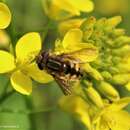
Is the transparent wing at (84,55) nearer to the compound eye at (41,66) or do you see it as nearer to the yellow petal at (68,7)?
the compound eye at (41,66)

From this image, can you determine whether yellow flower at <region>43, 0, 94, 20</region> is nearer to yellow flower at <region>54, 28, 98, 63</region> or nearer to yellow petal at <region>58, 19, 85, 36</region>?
yellow petal at <region>58, 19, 85, 36</region>

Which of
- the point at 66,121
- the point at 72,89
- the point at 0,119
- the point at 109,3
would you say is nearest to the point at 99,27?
the point at 72,89

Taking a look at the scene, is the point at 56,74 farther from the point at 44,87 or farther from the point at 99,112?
the point at 44,87

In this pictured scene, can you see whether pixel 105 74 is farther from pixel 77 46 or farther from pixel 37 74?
pixel 37 74

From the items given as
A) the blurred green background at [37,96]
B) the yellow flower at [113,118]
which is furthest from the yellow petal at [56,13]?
the yellow flower at [113,118]

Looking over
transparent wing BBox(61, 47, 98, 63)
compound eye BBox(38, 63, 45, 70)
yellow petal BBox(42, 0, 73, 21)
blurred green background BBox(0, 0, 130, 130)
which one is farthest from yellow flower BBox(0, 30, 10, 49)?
transparent wing BBox(61, 47, 98, 63)

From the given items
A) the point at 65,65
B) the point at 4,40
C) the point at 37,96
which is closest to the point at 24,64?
the point at 65,65
